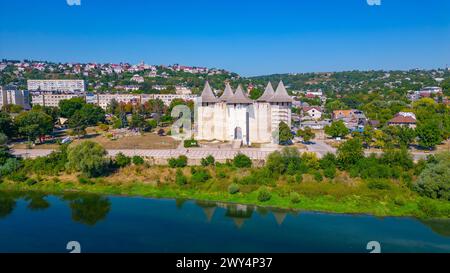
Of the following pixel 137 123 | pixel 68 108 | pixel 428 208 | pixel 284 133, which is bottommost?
pixel 428 208

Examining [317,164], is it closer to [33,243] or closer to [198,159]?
[198,159]

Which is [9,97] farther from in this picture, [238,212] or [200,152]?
[238,212]

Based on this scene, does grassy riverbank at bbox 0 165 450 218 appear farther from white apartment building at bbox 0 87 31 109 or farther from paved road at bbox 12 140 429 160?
white apartment building at bbox 0 87 31 109

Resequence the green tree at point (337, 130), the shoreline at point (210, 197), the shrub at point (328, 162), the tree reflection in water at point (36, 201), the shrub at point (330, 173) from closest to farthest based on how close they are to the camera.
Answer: the shoreline at point (210, 197), the tree reflection in water at point (36, 201), the shrub at point (330, 173), the shrub at point (328, 162), the green tree at point (337, 130)

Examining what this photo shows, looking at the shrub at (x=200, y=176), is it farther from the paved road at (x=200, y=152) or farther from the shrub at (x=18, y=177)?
the shrub at (x=18, y=177)

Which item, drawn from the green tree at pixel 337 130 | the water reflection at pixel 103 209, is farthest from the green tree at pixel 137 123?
the green tree at pixel 337 130

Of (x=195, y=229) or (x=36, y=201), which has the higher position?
(x=36, y=201)

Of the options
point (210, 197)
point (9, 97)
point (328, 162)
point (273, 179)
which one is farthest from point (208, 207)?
point (9, 97)

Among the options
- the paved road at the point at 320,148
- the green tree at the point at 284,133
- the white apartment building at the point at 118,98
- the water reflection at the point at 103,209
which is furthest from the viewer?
the white apartment building at the point at 118,98
